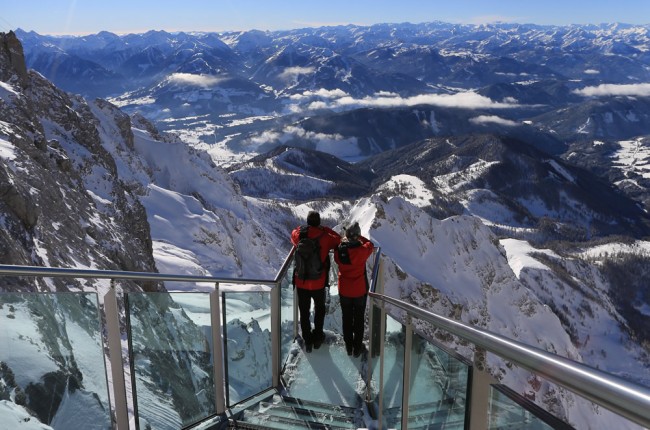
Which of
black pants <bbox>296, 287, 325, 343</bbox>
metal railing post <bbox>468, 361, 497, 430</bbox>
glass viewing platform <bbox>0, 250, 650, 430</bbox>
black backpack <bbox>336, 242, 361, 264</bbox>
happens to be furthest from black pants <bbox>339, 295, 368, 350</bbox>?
metal railing post <bbox>468, 361, 497, 430</bbox>

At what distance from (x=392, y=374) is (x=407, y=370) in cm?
84

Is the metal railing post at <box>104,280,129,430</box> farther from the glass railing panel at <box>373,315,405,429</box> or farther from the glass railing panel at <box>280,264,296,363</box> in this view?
the glass railing panel at <box>280,264,296,363</box>

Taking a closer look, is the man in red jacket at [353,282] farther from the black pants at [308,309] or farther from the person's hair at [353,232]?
the black pants at [308,309]

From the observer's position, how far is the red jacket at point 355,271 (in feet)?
23.3

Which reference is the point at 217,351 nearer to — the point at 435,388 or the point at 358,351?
the point at 358,351

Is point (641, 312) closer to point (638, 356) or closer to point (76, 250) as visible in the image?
point (638, 356)

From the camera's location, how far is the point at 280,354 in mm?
7578

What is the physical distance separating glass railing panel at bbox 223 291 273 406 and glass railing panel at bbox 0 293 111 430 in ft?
Result: 6.42

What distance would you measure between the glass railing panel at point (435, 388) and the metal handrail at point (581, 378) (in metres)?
0.83

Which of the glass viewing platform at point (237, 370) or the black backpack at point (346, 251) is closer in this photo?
the glass viewing platform at point (237, 370)

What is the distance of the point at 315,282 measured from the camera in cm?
776

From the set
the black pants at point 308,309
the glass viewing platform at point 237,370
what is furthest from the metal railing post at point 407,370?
the black pants at point 308,309

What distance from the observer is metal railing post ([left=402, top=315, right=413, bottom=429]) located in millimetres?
4359

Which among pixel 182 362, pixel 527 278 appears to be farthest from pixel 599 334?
pixel 182 362
